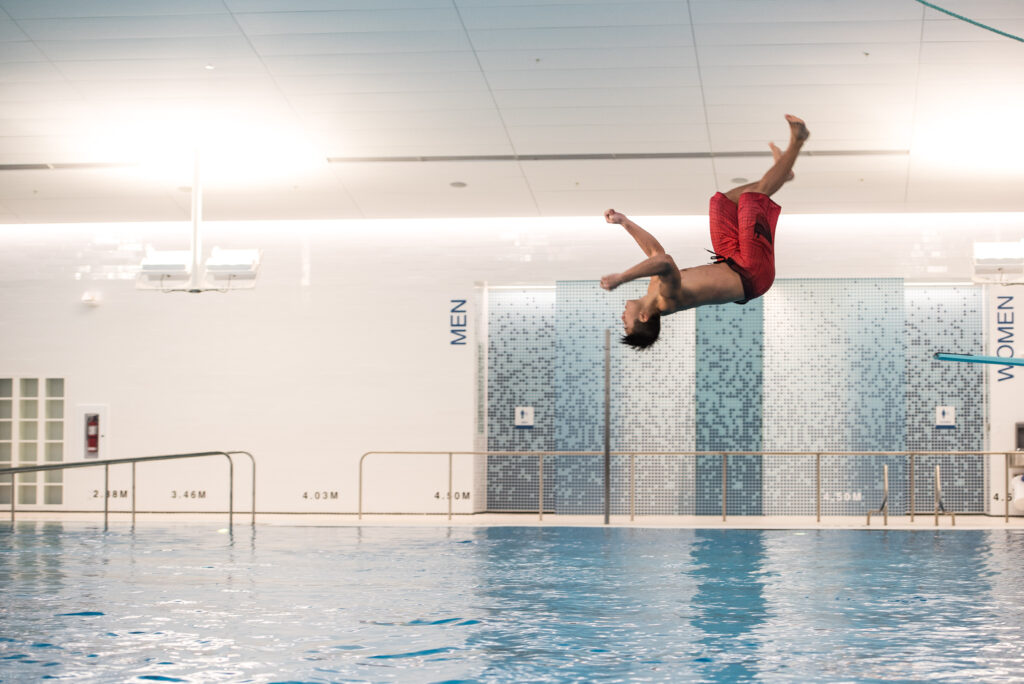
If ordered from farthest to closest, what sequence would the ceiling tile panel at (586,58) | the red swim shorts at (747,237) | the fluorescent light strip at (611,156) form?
1. the fluorescent light strip at (611,156)
2. the ceiling tile panel at (586,58)
3. the red swim shorts at (747,237)

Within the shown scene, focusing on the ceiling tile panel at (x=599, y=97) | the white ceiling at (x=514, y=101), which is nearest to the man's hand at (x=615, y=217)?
the white ceiling at (x=514, y=101)

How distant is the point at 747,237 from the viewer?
5059 mm

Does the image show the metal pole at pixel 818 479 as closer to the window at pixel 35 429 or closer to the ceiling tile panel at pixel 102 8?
the ceiling tile panel at pixel 102 8

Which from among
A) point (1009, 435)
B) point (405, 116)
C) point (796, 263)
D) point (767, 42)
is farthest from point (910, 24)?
point (1009, 435)

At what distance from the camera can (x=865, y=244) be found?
14984 mm

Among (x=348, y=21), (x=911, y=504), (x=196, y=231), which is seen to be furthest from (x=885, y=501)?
(x=196, y=231)

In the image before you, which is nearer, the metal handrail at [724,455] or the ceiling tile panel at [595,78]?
the ceiling tile panel at [595,78]

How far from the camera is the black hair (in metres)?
5.06

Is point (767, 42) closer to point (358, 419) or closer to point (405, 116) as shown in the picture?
point (405, 116)

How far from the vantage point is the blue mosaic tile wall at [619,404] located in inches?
594

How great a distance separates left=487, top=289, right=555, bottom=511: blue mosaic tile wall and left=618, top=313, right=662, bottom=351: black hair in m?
10.4

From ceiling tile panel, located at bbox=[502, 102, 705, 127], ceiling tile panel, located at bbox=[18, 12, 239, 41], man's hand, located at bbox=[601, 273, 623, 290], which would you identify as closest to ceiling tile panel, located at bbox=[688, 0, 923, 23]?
ceiling tile panel, located at bbox=[502, 102, 705, 127]

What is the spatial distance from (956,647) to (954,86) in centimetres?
586

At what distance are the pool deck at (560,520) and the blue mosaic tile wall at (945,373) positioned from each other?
1031 millimetres
